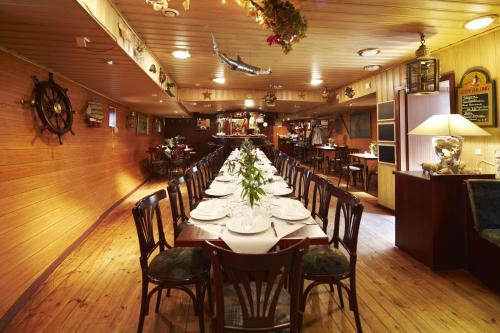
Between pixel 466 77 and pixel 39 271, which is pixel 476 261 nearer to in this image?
pixel 466 77

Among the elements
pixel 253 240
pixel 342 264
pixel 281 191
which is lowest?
pixel 342 264

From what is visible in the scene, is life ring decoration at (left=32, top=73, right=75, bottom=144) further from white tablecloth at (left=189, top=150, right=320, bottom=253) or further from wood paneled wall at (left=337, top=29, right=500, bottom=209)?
wood paneled wall at (left=337, top=29, right=500, bottom=209)

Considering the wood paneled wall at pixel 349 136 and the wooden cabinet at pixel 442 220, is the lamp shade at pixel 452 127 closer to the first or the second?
the wooden cabinet at pixel 442 220

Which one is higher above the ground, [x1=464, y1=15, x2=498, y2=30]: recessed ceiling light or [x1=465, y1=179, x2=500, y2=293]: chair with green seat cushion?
[x1=464, y1=15, x2=498, y2=30]: recessed ceiling light

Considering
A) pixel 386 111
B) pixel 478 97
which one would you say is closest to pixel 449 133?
pixel 478 97

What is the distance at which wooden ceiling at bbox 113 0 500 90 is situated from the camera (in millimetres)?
2750

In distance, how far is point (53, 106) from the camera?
3.50m

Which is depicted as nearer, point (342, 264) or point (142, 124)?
point (342, 264)

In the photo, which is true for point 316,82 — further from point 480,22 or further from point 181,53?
point 480,22

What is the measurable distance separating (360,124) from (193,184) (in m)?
8.11

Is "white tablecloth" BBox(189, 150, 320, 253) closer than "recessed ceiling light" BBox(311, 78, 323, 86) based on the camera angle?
Yes

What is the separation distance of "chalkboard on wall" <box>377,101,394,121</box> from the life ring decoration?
5181mm

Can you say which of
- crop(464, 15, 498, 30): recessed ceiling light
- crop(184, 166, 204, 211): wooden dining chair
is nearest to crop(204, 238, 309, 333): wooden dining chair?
crop(184, 166, 204, 211): wooden dining chair

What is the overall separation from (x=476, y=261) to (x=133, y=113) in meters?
7.58
